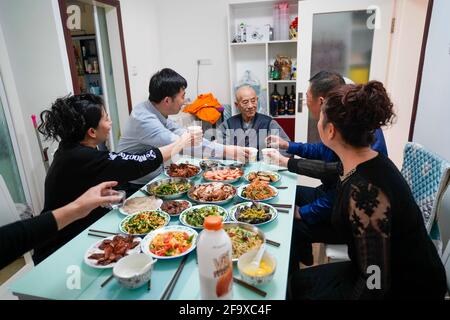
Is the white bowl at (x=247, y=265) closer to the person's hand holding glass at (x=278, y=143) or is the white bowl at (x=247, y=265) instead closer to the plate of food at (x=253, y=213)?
the plate of food at (x=253, y=213)

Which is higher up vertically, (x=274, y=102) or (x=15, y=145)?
(x=274, y=102)

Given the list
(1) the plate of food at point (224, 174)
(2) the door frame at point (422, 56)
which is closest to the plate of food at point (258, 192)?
(1) the plate of food at point (224, 174)

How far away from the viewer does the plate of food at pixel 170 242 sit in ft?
3.65

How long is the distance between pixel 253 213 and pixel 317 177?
2.17 feet

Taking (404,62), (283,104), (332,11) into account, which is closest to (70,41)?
(283,104)

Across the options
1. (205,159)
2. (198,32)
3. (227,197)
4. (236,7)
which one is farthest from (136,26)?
(227,197)

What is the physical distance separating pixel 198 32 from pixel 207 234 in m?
3.54

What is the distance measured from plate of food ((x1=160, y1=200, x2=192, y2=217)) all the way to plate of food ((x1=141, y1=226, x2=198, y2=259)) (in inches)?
6.2

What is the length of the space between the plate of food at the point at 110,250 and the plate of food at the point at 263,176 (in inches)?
32.8

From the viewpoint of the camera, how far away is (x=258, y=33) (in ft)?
11.6

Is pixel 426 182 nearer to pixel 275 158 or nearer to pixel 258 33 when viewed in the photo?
pixel 275 158

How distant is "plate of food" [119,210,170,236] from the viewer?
129 centimetres

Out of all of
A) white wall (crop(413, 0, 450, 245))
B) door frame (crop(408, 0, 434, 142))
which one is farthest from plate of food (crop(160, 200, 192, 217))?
door frame (crop(408, 0, 434, 142))
